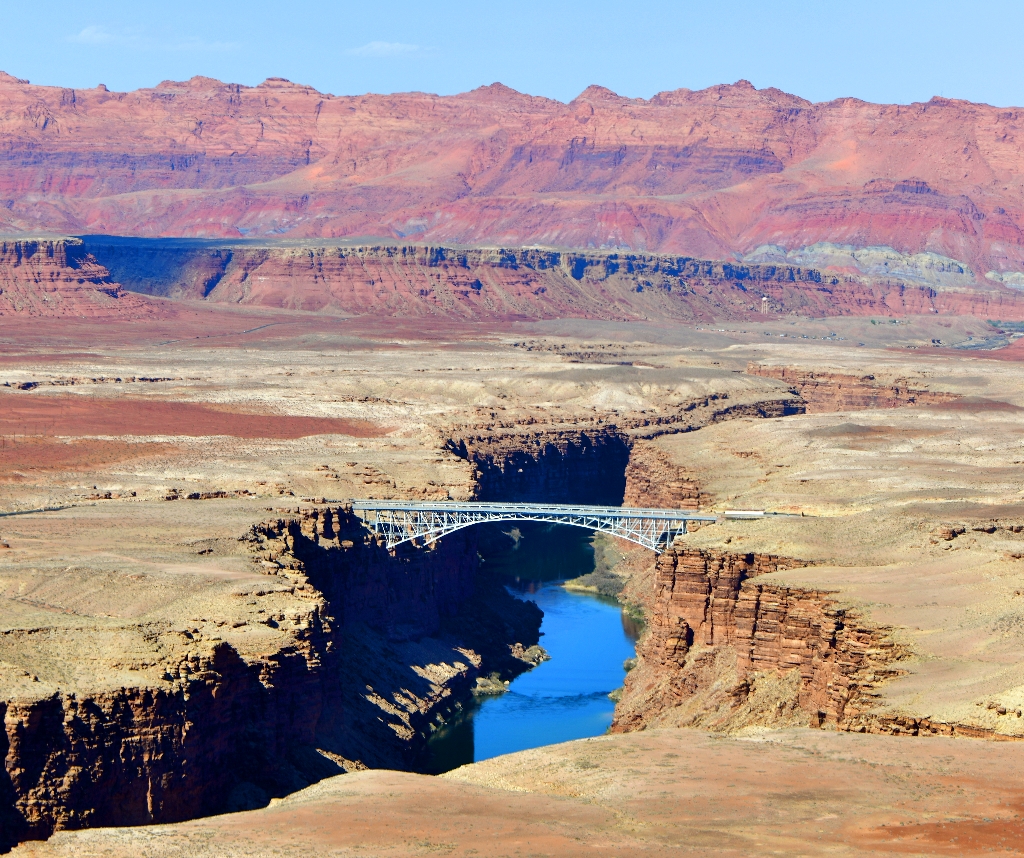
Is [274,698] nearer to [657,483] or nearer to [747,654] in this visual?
[747,654]

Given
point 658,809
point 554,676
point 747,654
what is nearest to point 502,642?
point 554,676

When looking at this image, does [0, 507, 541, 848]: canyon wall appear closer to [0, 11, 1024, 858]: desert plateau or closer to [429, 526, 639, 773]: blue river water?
[0, 11, 1024, 858]: desert plateau

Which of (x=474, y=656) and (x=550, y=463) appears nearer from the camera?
(x=474, y=656)

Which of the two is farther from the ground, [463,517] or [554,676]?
[463,517]

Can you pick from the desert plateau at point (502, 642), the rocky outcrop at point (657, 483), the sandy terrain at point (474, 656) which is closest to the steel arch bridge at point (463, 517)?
the desert plateau at point (502, 642)

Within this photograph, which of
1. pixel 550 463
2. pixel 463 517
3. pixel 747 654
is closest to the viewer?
pixel 747 654

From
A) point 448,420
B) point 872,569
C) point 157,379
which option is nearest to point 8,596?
point 872,569

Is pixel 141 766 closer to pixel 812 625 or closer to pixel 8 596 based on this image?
pixel 8 596
